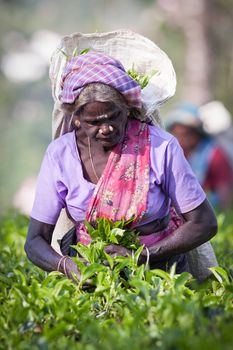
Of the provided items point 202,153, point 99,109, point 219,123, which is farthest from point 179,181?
point 219,123

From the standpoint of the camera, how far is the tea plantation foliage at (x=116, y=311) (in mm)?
3232

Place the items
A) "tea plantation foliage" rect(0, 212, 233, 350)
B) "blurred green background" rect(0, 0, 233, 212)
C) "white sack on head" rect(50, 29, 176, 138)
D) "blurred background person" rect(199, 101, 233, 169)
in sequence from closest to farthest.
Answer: "tea plantation foliage" rect(0, 212, 233, 350) → "white sack on head" rect(50, 29, 176, 138) → "blurred background person" rect(199, 101, 233, 169) → "blurred green background" rect(0, 0, 233, 212)

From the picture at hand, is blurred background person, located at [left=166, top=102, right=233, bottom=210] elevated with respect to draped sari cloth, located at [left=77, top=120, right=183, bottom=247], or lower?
lower

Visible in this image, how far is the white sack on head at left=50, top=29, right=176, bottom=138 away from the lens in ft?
15.9

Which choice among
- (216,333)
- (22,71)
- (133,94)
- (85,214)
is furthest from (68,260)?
(22,71)

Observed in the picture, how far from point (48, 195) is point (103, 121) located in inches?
20.3

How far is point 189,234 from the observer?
4.59 metres

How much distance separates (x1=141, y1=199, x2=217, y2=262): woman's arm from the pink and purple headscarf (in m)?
0.63

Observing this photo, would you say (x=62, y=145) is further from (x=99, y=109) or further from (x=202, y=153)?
(x=202, y=153)

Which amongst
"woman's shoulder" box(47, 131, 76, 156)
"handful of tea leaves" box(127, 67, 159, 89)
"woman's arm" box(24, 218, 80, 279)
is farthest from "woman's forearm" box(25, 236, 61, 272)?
"handful of tea leaves" box(127, 67, 159, 89)

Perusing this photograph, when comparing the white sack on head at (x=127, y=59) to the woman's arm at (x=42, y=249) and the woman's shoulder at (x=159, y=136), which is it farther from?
the woman's arm at (x=42, y=249)

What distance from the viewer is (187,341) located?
301 cm

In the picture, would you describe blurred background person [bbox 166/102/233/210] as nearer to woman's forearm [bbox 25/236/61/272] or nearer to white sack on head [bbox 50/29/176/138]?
white sack on head [bbox 50/29/176/138]

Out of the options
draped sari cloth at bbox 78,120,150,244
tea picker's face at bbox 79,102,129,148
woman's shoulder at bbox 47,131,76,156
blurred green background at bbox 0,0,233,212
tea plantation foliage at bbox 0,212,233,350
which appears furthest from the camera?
blurred green background at bbox 0,0,233,212
